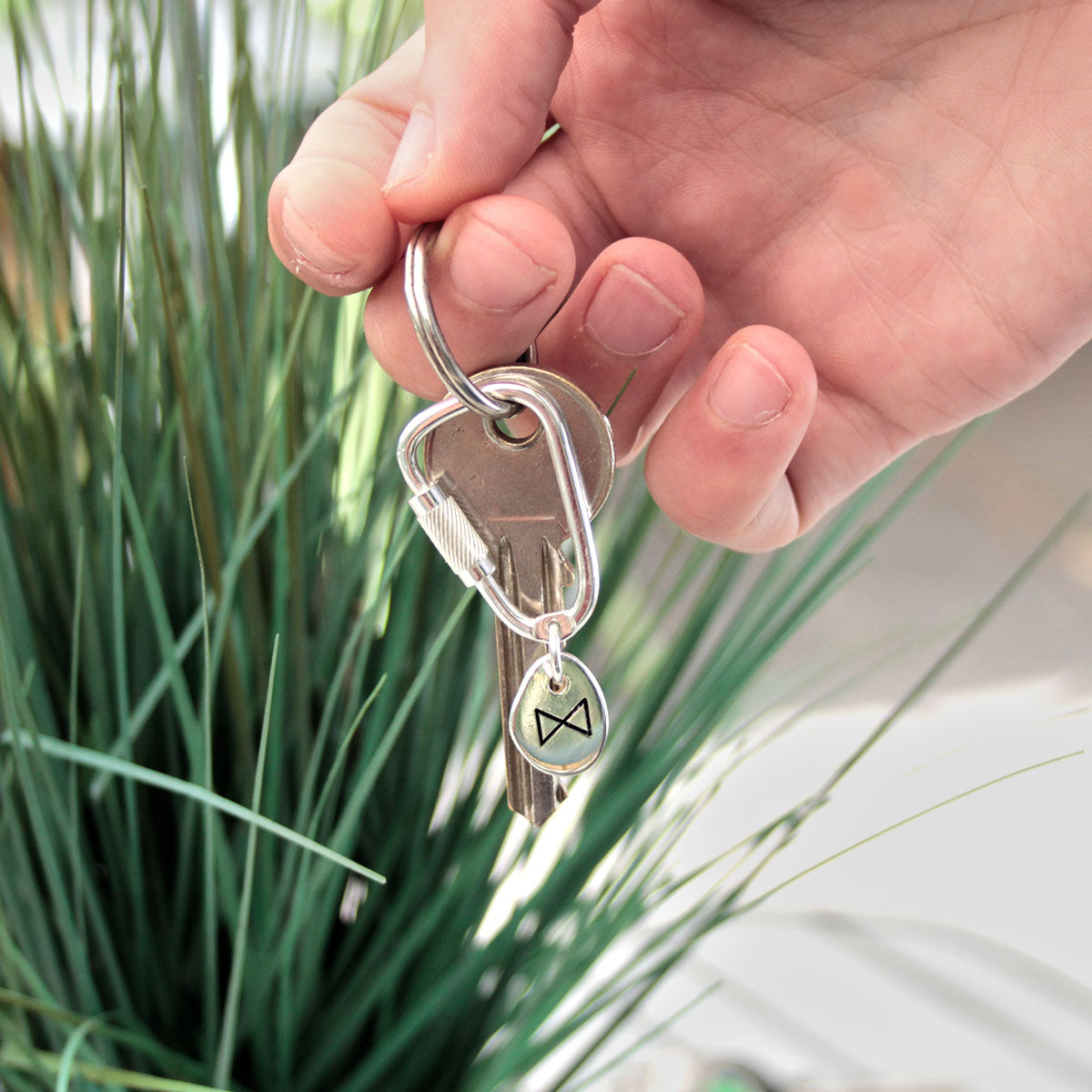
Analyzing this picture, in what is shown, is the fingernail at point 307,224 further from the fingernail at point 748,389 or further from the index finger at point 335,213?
the fingernail at point 748,389

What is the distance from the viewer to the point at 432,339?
215mm

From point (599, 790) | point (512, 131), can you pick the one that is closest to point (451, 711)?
point (599, 790)

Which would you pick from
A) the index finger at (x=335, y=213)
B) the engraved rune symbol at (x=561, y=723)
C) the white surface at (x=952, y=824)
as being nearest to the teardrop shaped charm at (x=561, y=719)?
the engraved rune symbol at (x=561, y=723)

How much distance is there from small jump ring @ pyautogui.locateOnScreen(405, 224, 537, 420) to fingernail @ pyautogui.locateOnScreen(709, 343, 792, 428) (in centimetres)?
7

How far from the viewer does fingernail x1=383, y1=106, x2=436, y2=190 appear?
24cm

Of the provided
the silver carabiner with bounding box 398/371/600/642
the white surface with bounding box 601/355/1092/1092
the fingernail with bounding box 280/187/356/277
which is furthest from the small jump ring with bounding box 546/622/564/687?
the white surface with bounding box 601/355/1092/1092

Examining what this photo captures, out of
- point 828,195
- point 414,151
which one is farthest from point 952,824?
point 414,151

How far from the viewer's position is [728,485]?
0.94 ft

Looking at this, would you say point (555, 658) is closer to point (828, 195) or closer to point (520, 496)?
point (520, 496)

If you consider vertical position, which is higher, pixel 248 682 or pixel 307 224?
pixel 307 224

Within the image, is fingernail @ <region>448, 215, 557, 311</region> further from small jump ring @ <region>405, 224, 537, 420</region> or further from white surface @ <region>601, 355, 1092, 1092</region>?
white surface @ <region>601, 355, 1092, 1092</region>

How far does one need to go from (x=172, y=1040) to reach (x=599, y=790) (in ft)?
0.44

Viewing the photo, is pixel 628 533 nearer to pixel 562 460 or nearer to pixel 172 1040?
pixel 562 460

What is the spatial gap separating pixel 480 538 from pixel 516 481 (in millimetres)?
20
